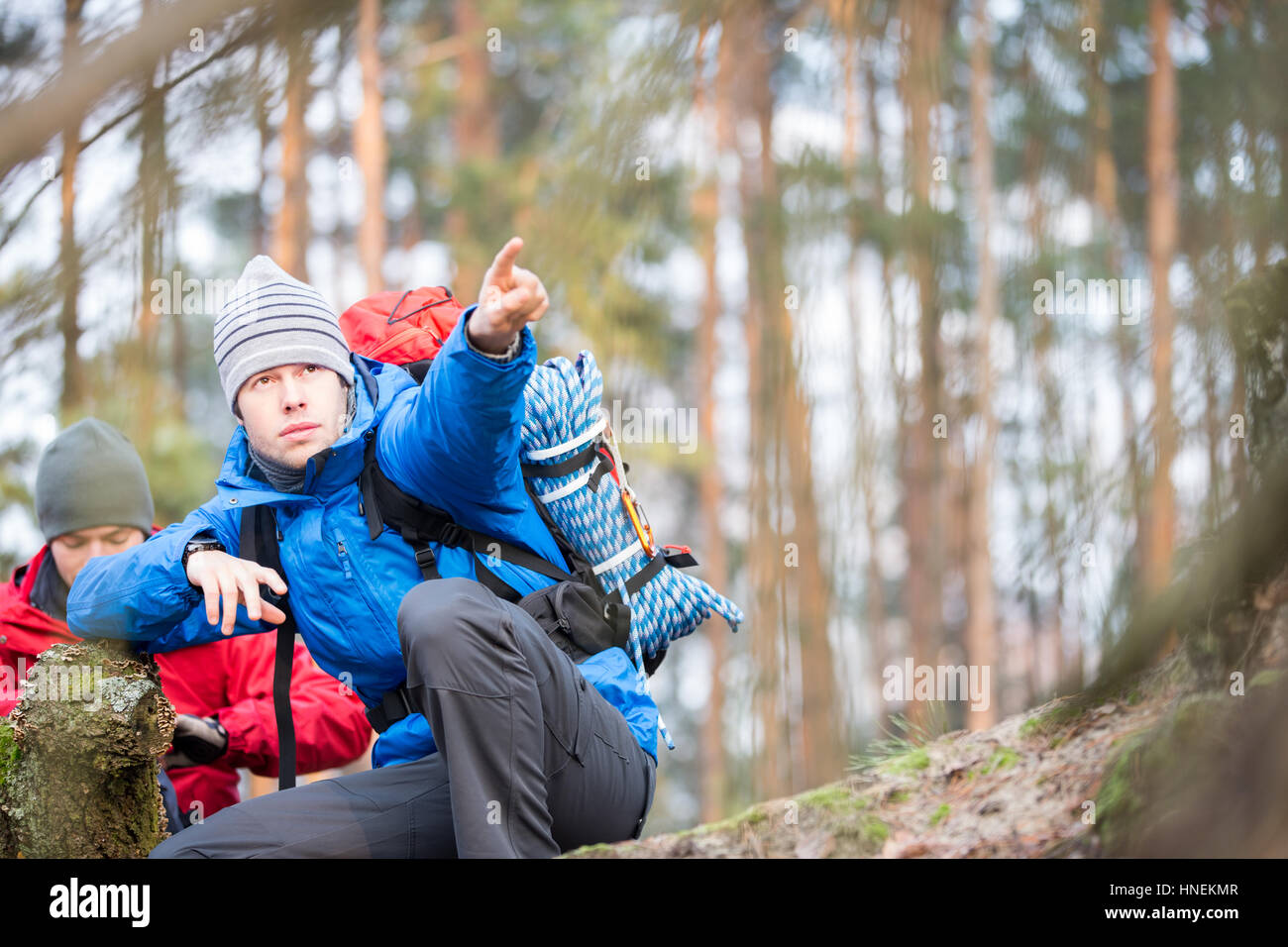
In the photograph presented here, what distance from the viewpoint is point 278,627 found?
82.2 inches

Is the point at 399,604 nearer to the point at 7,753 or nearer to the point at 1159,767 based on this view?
the point at 7,753

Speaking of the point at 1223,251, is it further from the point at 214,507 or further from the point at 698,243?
the point at 698,243

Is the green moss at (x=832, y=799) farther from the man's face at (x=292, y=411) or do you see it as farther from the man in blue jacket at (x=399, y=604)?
the man's face at (x=292, y=411)

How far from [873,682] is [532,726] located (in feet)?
36.3

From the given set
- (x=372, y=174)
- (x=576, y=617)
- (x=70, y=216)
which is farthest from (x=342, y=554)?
(x=372, y=174)

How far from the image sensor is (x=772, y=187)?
35.5 feet

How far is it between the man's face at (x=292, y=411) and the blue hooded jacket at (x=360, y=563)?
55mm

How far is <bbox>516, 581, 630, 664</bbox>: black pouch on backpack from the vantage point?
1.93 meters

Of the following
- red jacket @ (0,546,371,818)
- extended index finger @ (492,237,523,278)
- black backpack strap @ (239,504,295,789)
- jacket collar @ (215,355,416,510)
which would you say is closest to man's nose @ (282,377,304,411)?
jacket collar @ (215,355,416,510)

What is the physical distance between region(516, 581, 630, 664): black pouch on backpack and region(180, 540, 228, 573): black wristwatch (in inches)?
22.7

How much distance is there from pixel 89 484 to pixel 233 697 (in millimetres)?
682

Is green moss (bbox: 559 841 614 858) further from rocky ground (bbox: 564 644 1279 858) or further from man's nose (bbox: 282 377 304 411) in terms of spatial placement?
man's nose (bbox: 282 377 304 411)

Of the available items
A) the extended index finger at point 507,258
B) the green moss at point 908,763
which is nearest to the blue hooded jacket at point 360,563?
the extended index finger at point 507,258

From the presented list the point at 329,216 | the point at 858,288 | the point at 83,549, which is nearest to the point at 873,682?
the point at 858,288
